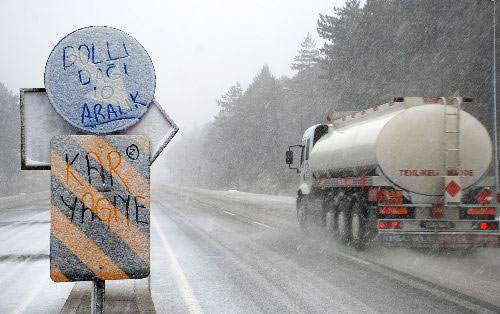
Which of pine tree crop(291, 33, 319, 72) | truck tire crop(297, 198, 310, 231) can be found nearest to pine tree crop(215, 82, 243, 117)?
pine tree crop(291, 33, 319, 72)

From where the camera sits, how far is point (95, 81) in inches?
124

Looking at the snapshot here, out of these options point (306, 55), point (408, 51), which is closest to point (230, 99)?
point (306, 55)

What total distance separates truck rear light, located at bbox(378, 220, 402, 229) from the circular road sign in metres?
9.13

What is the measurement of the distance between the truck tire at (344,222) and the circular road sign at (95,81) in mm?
11147

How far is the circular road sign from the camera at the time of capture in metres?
3.15

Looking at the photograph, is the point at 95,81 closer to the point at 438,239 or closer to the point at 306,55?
the point at 438,239

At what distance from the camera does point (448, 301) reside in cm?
769

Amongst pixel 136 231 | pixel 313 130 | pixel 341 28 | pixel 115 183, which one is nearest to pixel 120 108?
pixel 115 183

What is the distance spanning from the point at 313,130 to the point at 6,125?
274 ft

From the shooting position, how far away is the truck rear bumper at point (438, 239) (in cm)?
1154

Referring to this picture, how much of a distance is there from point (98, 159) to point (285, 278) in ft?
23.3

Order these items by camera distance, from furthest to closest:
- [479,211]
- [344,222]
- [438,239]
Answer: [344,222] → [479,211] → [438,239]

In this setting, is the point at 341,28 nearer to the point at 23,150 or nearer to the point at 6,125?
the point at 23,150

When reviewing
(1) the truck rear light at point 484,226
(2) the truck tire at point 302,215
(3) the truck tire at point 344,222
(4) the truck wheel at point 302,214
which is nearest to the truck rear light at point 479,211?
(1) the truck rear light at point 484,226
